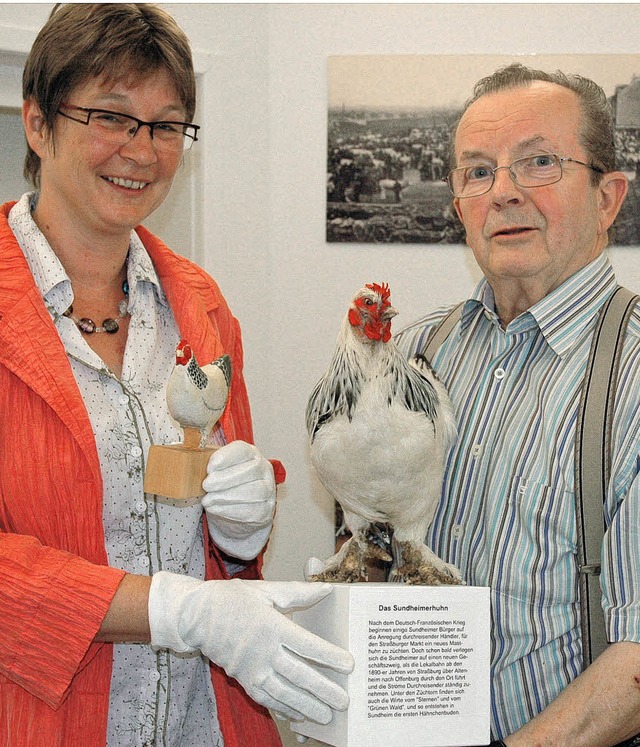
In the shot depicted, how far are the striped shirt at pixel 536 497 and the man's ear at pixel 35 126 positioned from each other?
2.64ft

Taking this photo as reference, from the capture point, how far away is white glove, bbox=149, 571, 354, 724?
1296 mm

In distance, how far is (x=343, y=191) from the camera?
2.39 m

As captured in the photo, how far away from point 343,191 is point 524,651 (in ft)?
4.42

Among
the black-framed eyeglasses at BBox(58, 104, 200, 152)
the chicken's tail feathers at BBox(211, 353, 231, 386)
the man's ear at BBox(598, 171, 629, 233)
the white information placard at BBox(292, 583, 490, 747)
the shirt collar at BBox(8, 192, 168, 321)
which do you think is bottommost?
the white information placard at BBox(292, 583, 490, 747)

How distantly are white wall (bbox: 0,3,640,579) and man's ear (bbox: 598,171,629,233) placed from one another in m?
0.83

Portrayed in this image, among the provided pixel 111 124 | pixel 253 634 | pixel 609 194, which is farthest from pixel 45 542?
pixel 609 194

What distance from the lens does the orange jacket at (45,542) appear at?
1.30 metres

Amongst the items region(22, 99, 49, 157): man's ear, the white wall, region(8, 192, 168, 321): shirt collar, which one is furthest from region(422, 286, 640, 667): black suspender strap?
the white wall

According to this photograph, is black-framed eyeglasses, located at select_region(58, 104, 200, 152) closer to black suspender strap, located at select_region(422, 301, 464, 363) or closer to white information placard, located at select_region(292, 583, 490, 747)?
black suspender strap, located at select_region(422, 301, 464, 363)

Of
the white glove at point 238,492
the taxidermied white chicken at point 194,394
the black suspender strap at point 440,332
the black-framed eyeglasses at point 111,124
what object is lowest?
the white glove at point 238,492

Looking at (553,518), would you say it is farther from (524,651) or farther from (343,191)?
(343,191)

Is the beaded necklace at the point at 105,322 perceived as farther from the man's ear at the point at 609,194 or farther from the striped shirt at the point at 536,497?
the man's ear at the point at 609,194

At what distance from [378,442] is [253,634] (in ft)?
1.06

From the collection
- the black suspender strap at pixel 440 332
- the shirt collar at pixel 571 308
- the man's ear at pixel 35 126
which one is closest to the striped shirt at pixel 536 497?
the shirt collar at pixel 571 308
